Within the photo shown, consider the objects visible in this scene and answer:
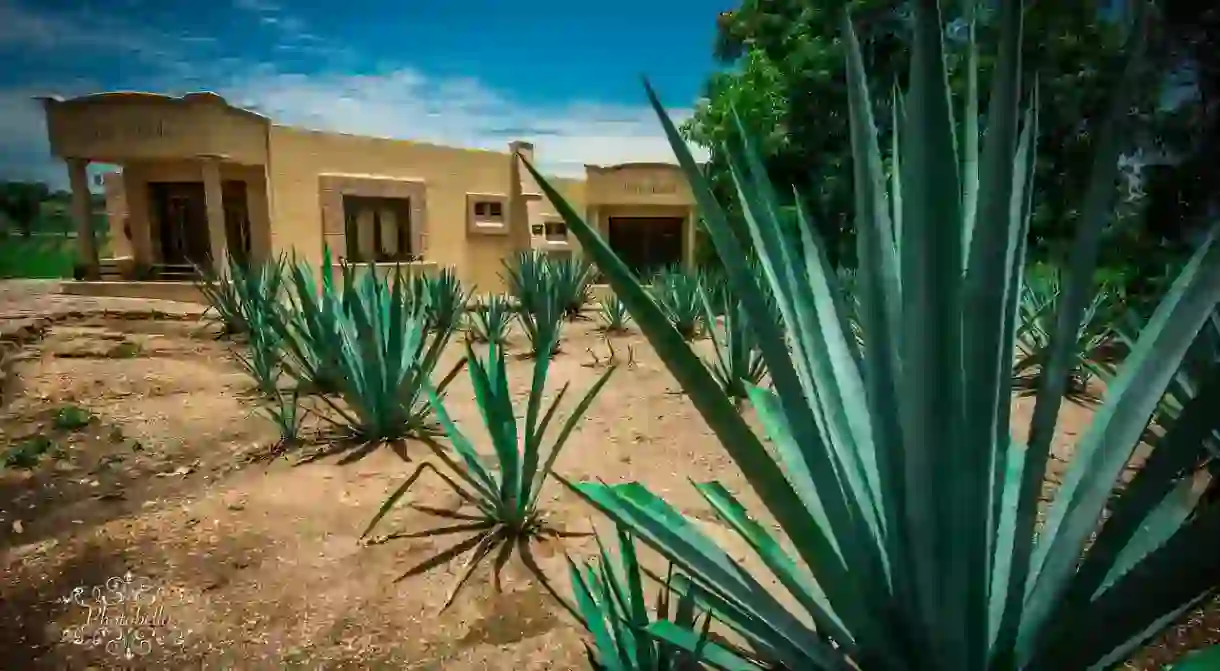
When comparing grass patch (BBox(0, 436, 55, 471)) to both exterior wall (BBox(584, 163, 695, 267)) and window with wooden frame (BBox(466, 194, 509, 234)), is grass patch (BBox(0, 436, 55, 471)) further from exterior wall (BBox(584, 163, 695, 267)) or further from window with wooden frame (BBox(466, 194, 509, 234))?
exterior wall (BBox(584, 163, 695, 267))

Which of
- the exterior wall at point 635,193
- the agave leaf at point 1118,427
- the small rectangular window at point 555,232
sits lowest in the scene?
the agave leaf at point 1118,427

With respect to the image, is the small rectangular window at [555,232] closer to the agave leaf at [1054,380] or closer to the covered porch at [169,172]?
the covered porch at [169,172]

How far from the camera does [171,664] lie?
4.97ft

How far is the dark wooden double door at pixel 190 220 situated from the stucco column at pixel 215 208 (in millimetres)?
1091

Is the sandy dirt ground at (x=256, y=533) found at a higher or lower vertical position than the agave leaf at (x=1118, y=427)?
lower

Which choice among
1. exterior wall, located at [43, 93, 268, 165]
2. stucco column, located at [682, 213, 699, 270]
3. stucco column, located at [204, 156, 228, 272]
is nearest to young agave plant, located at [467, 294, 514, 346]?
stucco column, located at [204, 156, 228, 272]

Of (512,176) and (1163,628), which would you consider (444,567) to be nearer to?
(1163,628)

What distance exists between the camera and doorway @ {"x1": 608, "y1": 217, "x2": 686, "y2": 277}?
16812mm

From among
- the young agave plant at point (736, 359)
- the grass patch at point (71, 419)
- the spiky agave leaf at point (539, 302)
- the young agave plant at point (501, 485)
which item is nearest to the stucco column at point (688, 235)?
the spiky agave leaf at point (539, 302)

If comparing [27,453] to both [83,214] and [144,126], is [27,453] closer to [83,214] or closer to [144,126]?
[144,126]

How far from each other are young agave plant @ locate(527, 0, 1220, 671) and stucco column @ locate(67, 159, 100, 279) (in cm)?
1324

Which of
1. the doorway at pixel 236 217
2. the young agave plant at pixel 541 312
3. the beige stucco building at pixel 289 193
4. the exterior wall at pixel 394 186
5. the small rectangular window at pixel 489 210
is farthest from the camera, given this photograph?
the small rectangular window at pixel 489 210

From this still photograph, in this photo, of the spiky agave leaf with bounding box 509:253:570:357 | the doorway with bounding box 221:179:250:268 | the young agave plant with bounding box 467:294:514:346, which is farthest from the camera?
the doorway with bounding box 221:179:250:268

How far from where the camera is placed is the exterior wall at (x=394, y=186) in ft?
37.6
